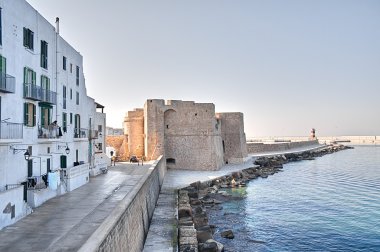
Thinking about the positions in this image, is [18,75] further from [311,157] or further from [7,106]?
[311,157]

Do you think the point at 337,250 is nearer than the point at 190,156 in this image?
Yes

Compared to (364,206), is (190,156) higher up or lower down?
higher up

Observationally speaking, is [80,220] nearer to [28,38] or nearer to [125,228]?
[125,228]

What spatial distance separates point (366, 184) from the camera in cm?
3656

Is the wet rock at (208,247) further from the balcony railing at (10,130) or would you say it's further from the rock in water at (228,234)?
the balcony railing at (10,130)

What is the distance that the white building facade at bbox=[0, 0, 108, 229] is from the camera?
44.4 ft

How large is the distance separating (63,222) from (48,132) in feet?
23.2

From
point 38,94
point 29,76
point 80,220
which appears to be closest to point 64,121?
point 38,94

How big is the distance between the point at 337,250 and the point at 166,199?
10.6 metres

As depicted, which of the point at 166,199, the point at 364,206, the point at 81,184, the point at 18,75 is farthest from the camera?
the point at 364,206

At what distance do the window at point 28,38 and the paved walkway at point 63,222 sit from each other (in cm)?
748

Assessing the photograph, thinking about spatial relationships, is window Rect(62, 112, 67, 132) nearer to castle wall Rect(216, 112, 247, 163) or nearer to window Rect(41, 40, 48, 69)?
window Rect(41, 40, 48, 69)

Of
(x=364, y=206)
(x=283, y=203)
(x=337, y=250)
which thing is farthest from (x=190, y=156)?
(x=337, y=250)

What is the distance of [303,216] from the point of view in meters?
23.6
